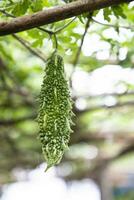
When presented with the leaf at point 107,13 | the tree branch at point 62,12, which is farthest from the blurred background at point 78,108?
the tree branch at point 62,12

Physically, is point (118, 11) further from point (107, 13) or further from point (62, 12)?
point (62, 12)

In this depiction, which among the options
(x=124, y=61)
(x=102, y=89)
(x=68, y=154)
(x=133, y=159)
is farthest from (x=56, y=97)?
(x=133, y=159)

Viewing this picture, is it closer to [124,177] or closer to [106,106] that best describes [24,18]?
[106,106]

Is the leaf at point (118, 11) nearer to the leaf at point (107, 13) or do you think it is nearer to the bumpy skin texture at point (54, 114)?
the leaf at point (107, 13)

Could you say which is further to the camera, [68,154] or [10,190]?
[10,190]

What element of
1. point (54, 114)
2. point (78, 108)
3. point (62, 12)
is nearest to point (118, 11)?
point (62, 12)

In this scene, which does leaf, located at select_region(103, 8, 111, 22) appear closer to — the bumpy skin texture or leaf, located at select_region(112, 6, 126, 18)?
leaf, located at select_region(112, 6, 126, 18)
